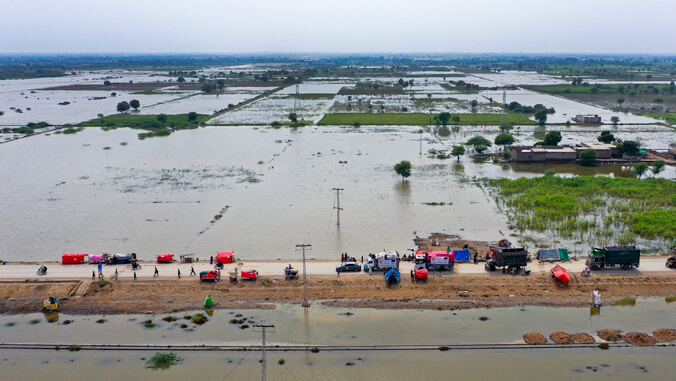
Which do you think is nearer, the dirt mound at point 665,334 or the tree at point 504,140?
the dirt mound at point 665,334

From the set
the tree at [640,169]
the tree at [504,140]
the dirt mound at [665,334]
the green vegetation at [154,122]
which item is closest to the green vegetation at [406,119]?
the tree at [504,140]

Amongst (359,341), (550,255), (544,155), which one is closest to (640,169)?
(544,155)

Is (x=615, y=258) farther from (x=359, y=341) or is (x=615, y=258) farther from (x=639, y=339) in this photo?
(x=359, y=341)

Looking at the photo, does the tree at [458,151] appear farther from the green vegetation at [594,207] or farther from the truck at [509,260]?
the truck at [509,260]

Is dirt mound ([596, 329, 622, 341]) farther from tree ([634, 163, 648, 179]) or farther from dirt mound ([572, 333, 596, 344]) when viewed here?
tree ([634, 163, 648, 179])

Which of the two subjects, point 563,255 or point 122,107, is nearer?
point 563,255

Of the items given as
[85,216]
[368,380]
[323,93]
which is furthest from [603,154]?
[323,93]

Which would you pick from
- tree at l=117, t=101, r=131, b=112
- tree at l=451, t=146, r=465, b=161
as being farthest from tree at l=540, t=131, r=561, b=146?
tree at l=117, t=101, r=131, b=112
